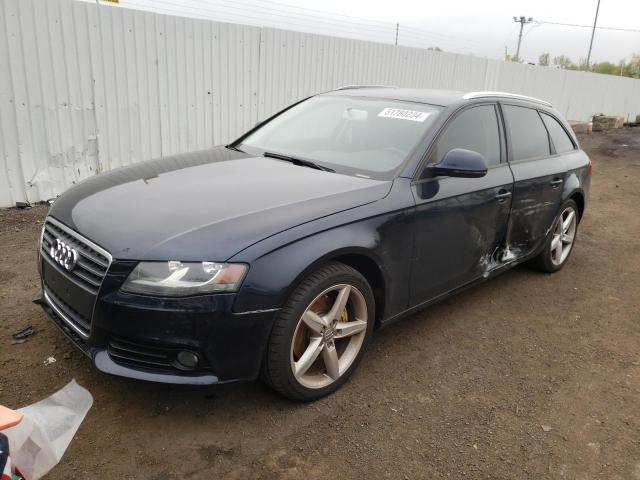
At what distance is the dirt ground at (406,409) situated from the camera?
238 centimetres

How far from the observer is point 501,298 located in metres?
4.39

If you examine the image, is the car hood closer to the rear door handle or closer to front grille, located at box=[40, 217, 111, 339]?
front grille, located at box=[40, 217, 111, 339]

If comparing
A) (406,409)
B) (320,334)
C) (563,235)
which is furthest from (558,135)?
(320,334)

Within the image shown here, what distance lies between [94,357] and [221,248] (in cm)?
80

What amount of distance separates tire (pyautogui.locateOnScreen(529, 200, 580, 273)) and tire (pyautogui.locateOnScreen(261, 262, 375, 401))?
8.34ft

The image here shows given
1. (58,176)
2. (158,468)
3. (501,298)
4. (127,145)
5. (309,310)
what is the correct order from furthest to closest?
(127,145), (58,176), (501,298), (309,310), (158,468)

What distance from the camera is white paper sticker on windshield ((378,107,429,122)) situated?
11.2 feet

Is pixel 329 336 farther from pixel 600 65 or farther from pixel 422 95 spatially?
pixel 600 65

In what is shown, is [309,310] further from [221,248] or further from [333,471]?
[333,471]

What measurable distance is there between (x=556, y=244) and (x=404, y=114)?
2.35 metres

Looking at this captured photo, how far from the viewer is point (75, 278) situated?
2.47m

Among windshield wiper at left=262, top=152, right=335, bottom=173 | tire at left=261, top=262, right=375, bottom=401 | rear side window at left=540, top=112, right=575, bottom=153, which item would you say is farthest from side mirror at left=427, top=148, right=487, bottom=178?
rear side window at left=540, top=112, right=575, bottom=153

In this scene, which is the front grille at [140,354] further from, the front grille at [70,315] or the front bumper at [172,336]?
the front grille at [70,315]

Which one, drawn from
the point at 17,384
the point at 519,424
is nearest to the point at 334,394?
the point at 519,424
